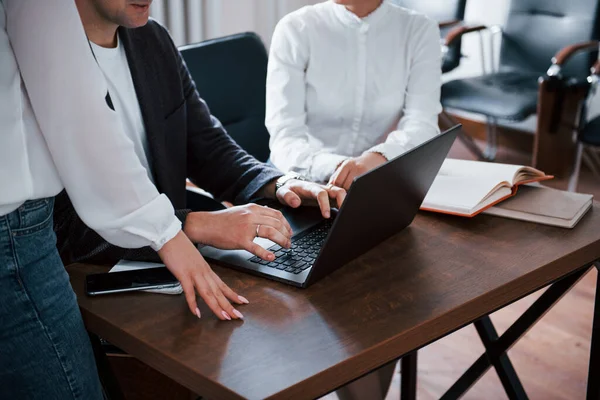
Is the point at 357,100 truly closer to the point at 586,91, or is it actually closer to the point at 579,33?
the point at 586,91

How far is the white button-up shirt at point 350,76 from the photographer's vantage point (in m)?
2.00

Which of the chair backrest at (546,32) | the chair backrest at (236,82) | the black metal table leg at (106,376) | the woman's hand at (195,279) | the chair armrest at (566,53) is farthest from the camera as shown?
the chair backrest at (546,32)

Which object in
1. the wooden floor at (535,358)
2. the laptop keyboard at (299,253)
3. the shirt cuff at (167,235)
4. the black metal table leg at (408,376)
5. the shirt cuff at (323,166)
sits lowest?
the wooden floor at (535,358)

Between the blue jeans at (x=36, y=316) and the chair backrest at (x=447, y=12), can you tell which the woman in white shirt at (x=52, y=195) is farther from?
the chair backrest at (x=447, y=12)

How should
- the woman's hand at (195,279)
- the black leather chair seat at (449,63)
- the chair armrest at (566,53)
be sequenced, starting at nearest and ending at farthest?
the woman's hand at (195,279)
the chair armrest at (566,53)
the black leather chair seat at (449,63)

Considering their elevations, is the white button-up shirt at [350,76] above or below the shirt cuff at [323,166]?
above

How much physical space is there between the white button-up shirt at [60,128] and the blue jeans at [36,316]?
4 centimetres

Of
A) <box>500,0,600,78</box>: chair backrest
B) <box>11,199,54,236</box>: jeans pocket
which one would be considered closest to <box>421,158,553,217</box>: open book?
<box>11,199,54,236</box>: jeans pocket

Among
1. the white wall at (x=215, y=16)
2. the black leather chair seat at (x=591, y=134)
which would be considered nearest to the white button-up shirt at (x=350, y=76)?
the black leather chair seat at (x=591, y=134)

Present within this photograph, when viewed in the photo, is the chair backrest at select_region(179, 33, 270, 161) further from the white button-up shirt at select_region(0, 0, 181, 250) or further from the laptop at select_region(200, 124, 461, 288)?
the white button-up shirt at select_region(0, 0, 181, 250)

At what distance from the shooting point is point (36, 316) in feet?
Answer: 3.44

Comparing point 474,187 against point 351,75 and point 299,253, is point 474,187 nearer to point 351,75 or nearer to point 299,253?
point 299,253

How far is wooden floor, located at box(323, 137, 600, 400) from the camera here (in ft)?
7.17

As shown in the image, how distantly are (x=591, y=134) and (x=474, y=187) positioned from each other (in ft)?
6.24
